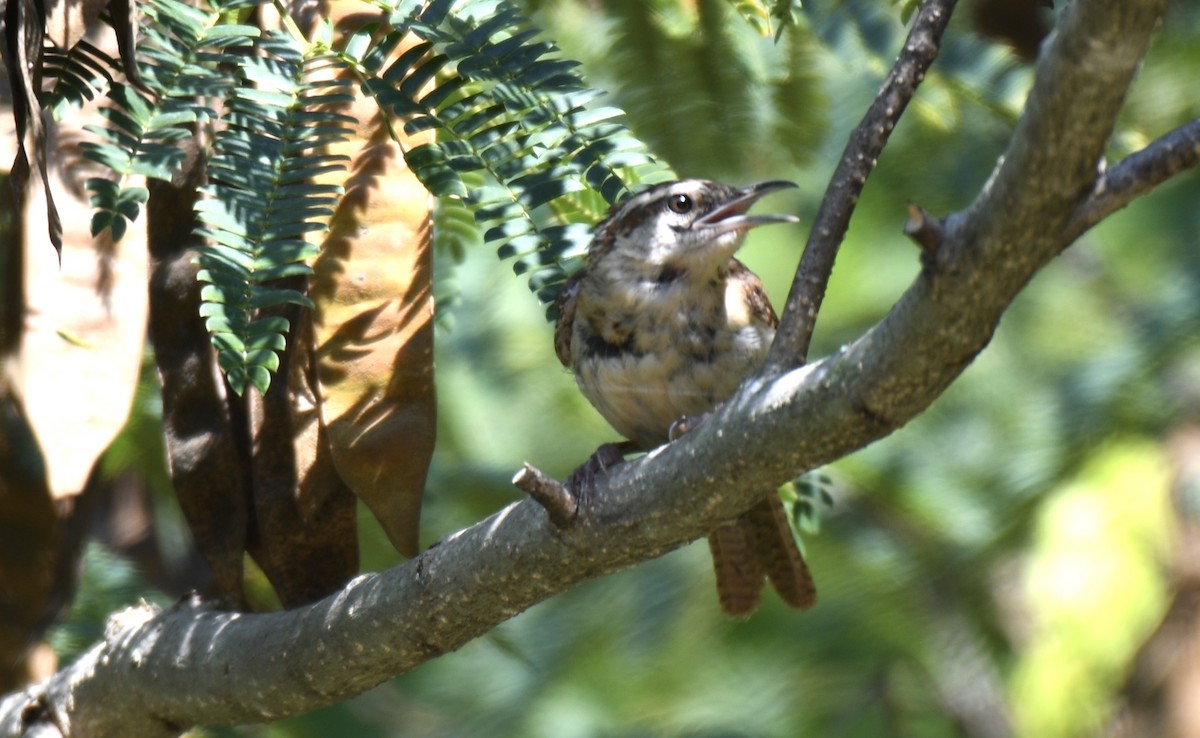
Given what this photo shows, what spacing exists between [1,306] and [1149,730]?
293 centimetres

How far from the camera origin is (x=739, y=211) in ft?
11.1

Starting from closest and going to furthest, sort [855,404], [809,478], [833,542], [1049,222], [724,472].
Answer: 1. [1049,222]
2. [855,404]
3. [724,472]
4. [809,478]
5. [833,542]

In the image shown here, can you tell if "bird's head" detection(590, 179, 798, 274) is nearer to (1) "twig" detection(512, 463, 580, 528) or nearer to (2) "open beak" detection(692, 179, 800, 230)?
(2) "open beak" detection(692, 179, 800, 230)

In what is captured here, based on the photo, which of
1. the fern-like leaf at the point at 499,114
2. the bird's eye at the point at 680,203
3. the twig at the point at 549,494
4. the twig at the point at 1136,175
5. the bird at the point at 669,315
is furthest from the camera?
the bird's eye at the point at 680,203

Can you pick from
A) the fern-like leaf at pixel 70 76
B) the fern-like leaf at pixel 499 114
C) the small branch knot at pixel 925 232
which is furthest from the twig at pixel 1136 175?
the fern-like leaf at pixel 70 76

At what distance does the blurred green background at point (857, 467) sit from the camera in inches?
133

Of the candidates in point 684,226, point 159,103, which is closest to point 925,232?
point 159,103

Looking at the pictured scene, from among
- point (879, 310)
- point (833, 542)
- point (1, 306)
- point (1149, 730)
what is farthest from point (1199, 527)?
point (1, 306)

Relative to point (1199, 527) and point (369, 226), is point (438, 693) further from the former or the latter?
point (369, 226)

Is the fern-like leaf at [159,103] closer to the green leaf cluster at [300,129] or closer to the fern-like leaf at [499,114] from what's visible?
the green leaf cluster at [300,129]

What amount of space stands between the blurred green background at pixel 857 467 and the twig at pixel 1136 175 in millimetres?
1603

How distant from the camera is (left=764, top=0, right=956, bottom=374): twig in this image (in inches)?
77.6

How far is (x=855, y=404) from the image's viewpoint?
1.75 metres

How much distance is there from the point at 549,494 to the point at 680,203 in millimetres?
1502
